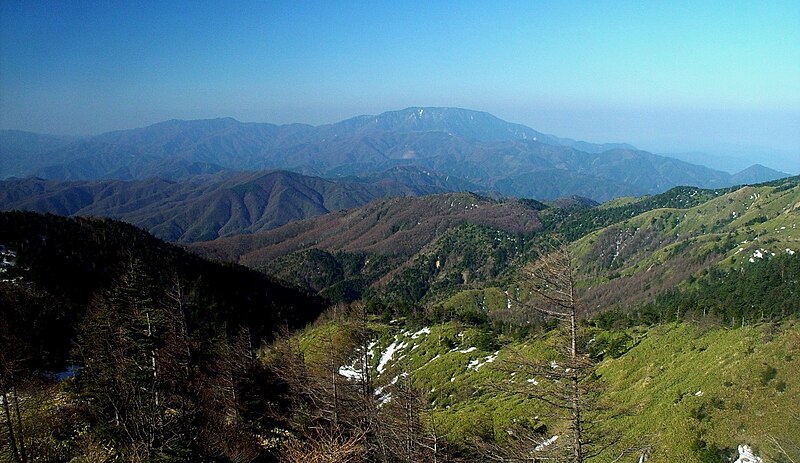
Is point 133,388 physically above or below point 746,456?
above

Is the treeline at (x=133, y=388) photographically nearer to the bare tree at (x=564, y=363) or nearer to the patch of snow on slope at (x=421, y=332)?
the bare tree at (x=564, y=363)

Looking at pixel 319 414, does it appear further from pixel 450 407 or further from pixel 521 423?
pixel 450 407

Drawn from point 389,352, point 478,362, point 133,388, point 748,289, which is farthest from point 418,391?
point 748,289

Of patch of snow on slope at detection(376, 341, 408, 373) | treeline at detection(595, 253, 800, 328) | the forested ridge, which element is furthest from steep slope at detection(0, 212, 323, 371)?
treeline at detection(595, 253, 800, 328)

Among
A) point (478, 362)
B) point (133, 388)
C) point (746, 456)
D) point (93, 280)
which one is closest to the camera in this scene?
point (133, 388)

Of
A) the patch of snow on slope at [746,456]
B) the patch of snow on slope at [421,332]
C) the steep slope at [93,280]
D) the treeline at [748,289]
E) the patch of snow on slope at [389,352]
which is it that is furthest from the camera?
the treeline at [748,289]

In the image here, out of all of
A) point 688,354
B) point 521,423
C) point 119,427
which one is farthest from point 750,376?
point 119,427

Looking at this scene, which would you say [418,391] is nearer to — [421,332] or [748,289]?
[421,332]

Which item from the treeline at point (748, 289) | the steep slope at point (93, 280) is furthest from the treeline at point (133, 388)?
the treeline at point (748, 289)
